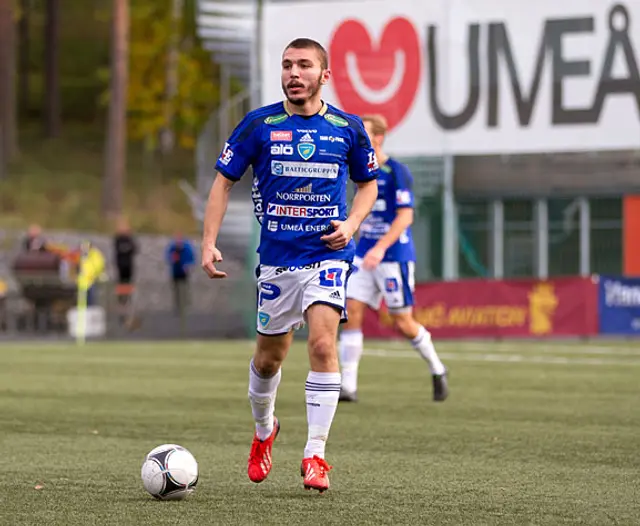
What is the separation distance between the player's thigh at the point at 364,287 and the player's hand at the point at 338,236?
5.68 metres

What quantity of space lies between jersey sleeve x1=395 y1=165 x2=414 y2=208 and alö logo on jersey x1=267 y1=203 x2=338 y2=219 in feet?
16.7

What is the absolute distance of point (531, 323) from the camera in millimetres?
24359

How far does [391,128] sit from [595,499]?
22.0 m

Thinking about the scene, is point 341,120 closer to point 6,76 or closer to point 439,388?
point 439,388

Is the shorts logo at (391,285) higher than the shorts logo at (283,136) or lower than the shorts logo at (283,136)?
lower

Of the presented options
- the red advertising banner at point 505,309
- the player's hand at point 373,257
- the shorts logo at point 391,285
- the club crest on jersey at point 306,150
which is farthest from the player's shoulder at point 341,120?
the red advertising banner at point 505,309

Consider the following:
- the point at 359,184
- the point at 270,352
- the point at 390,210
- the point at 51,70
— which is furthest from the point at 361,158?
the point at 51,70

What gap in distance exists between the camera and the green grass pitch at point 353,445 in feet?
22.5

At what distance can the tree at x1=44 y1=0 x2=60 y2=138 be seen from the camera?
203 feet

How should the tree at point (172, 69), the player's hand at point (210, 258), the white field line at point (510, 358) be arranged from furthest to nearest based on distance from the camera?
the tree at point (172, 69) → the white field line at point (510, 358) → the player's hand at point (210, 258)

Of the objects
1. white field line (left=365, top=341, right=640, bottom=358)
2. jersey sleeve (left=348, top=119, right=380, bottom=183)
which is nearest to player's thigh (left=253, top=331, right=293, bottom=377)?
jersey sleeve (left=348, top=119, right=380, bottom=183)

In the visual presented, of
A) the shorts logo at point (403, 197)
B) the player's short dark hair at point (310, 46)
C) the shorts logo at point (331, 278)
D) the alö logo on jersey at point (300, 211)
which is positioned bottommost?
the shorts logo at point (331, 278)

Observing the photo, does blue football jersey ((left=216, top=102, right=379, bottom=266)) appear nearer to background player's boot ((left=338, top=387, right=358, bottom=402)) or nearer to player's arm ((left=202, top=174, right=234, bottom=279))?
player's arm ((left=202, top=174, right=234, bottom=279))

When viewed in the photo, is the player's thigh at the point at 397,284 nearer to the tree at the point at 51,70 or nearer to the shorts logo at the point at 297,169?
the shorts logo at the point at 297,169
